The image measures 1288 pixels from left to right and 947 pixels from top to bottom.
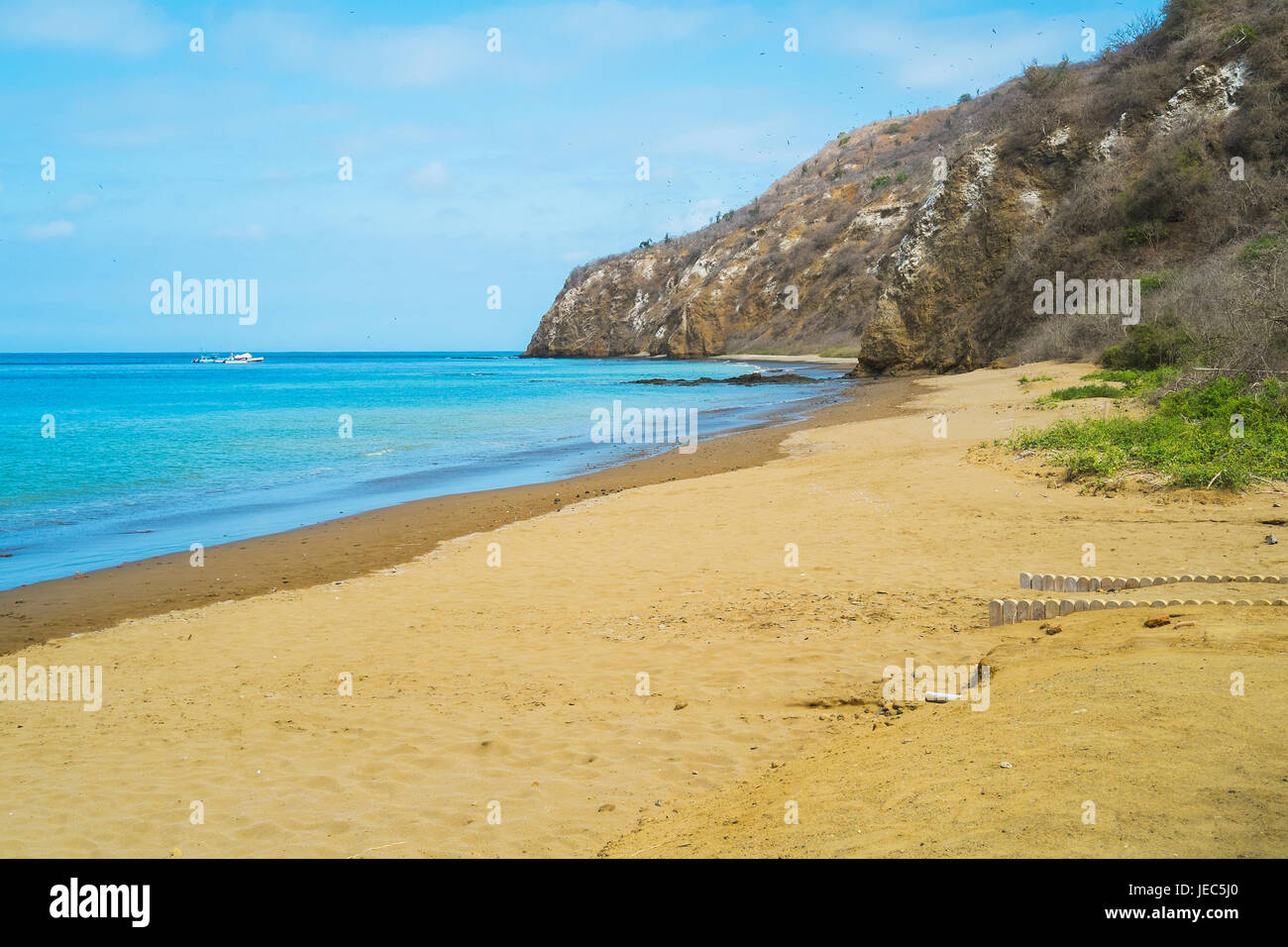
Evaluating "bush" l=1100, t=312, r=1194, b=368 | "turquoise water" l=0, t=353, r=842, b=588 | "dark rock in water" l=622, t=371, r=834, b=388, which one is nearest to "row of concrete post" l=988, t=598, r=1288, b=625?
"turquoise water" l=0, t=353, r=842, b=588

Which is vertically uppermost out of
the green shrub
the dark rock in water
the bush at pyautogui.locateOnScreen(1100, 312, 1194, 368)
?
the green shrub

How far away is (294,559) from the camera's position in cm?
1153

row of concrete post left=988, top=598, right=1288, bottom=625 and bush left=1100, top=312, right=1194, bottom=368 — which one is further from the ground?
bush left=1100, top=312, right=1194, bottom=368

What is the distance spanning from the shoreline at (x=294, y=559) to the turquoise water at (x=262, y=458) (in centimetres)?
88

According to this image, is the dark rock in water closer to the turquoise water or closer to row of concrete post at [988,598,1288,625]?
the turquoise water

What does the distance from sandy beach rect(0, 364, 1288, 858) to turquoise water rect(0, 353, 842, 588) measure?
11.6ft

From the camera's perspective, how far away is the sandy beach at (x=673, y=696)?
3598 mm

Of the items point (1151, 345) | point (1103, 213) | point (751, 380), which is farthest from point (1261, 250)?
point (751, 380)

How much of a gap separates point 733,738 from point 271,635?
493 cm

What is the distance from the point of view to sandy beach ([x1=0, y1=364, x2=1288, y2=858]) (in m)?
3.60

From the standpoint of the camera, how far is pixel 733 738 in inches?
208

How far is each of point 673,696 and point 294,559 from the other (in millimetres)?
7437

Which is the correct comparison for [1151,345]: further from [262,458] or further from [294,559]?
[262,458]

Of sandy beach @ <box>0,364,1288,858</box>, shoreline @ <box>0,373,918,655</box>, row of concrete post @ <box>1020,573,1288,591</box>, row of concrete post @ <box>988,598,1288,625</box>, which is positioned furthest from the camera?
shoreline @ <box>0,373,918,655</box>
